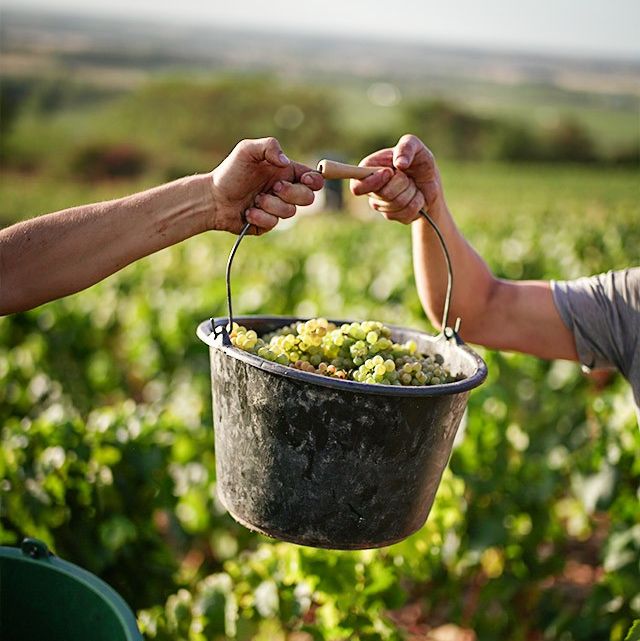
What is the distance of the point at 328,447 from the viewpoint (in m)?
1.75

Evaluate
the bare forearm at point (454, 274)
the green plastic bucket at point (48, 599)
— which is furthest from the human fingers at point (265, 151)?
the green plastic bucket at point (48, 599)

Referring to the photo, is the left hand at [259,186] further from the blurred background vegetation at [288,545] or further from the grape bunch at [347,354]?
the blurred background vegetation at [288,545]

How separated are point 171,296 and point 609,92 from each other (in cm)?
5274

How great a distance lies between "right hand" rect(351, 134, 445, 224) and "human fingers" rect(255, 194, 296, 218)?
0.23m

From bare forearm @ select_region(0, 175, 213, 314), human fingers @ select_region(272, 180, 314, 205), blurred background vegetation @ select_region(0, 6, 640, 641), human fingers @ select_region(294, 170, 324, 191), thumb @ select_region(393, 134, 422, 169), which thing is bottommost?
blurred background vegetation @ select_region(0, 6, 640, 641)

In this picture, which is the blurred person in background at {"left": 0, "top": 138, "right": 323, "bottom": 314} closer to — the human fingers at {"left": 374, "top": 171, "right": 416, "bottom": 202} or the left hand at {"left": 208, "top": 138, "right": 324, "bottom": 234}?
the left hand at {"left": 208, "top": 138, "right": 324, "bottom": 234}

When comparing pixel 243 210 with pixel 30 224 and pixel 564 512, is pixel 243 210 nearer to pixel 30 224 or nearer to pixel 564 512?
pixel 30 224

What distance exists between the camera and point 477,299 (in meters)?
2.55

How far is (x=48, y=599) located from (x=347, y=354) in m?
0.94

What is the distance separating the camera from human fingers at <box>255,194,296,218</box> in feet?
6.33

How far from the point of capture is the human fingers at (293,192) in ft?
6.31

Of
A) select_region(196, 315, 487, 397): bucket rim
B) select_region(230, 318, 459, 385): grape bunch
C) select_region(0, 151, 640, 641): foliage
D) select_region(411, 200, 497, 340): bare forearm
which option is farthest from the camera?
select_region(0, 151, 640, 641): foliage

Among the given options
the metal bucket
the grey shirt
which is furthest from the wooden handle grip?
the grey shirt

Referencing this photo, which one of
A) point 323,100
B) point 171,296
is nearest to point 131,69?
point 323,100
